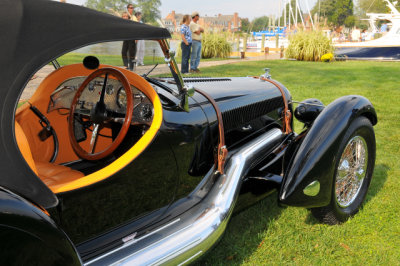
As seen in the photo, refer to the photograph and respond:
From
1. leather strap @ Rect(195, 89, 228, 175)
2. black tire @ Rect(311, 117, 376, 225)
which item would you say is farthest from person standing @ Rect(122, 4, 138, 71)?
black tire @ Rect(311, 117, 376, 225)

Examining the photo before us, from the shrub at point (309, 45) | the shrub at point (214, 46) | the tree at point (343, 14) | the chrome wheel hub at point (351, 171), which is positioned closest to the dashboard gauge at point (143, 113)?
the chrome wheel hub at point (351, 171)

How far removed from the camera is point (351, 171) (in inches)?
118

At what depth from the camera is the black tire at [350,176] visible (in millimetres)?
2764

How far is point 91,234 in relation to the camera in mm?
1917

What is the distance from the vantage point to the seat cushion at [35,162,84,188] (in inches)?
85.5

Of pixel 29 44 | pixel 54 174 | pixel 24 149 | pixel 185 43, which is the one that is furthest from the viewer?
pixel 185 43

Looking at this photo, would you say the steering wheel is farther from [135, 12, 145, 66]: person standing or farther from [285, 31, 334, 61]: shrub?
[285, 31, 334, 61]: shrub

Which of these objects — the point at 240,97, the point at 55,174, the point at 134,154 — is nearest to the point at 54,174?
the point at 55,174

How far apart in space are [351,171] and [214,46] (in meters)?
14.8

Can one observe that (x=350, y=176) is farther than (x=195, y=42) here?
No

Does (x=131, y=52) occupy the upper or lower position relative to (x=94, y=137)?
upper

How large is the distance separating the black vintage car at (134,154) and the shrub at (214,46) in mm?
14209

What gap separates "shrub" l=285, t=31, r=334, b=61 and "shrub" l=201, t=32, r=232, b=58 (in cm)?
321

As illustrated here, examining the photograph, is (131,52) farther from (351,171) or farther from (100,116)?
(351,171)
